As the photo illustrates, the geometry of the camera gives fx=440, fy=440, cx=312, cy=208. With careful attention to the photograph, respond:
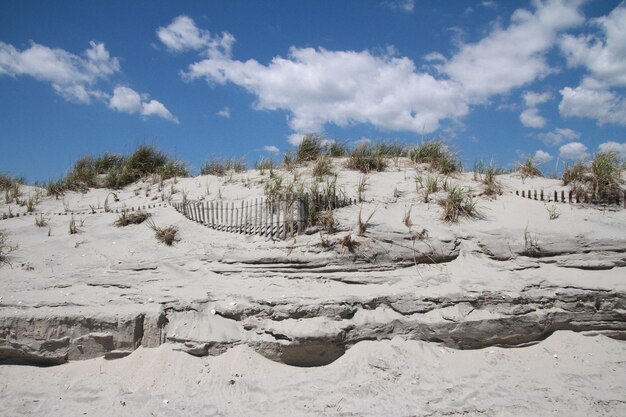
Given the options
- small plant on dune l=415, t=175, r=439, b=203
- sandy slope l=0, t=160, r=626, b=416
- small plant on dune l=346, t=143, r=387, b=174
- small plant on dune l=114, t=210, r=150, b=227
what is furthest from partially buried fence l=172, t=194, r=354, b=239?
small plant on dune l=346, t=143, r=387, b=174

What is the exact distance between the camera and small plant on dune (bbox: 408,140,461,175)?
905cm

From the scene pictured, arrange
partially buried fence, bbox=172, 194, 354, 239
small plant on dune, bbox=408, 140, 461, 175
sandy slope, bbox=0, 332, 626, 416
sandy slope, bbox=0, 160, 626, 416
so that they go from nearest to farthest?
sandy slope, bbox=0, 332, 626, 416 < sandy slope, bbox=0, 160, 626, 416 < partially buried fence, bbox=172, 194, 354, 239 < small plant on dune, bbox=408, 140, 461, 175

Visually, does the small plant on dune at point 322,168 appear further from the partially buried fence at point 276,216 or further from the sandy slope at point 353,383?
the sandy slope at point 353,383

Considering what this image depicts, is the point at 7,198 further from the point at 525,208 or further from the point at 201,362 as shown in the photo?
the point at 525,208

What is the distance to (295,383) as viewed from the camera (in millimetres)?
4727

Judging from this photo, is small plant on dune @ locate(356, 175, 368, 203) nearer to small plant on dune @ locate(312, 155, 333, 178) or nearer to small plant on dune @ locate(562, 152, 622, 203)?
small plant on dune @ locate(312, 155, 333, 178)

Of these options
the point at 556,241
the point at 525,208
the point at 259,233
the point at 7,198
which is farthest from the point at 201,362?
the point at 7,198

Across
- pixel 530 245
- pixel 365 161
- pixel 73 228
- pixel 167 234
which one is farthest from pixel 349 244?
pixel 73 228

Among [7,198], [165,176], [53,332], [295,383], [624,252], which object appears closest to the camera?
[295,383]

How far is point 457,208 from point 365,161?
292cm

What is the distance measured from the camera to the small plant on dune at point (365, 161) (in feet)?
30.8

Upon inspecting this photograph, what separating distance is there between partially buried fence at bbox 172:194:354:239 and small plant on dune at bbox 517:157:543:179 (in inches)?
152

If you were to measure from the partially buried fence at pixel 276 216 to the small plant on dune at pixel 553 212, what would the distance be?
307 cm

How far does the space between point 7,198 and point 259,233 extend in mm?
7580
